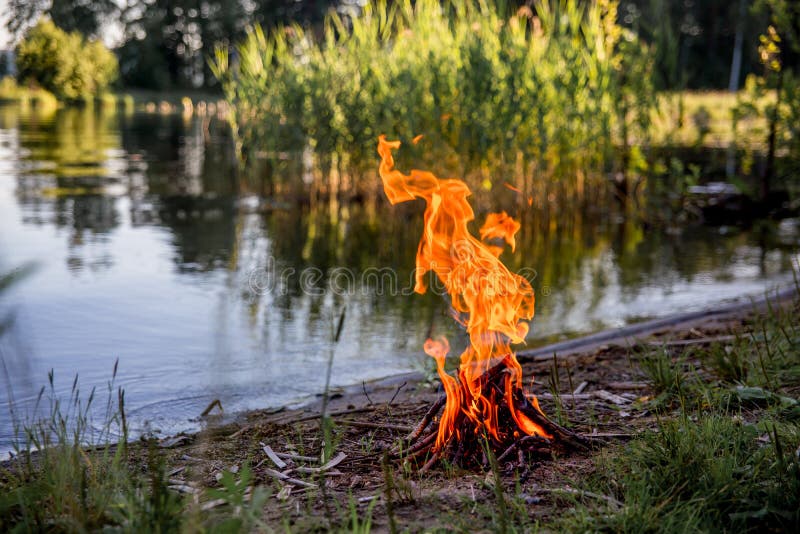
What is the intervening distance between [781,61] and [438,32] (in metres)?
4.61

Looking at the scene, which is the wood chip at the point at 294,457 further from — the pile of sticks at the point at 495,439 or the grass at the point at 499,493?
the pile of sticks at the point at 495,439

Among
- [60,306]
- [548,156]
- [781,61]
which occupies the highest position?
[781,61]

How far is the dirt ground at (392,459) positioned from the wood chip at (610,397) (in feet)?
0.03

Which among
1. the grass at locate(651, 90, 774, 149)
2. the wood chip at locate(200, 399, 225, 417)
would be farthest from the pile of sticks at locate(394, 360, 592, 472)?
the grass at locate(651, 90, 774, 149)

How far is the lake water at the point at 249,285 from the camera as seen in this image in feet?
18.6

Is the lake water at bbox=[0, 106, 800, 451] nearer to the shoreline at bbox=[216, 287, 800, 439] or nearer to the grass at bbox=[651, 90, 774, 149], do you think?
the shoreline at bbox=[216, 287, 800, 439]

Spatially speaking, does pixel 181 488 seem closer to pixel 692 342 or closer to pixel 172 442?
pixel 172 442

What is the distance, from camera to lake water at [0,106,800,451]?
5672 mm

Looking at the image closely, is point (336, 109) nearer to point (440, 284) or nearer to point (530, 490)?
point (440, 284)

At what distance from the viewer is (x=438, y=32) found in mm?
12055

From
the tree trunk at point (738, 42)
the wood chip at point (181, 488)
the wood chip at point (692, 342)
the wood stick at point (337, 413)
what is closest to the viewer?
the wood chip at point (181, 488)

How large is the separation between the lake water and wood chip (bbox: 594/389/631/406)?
1274mm

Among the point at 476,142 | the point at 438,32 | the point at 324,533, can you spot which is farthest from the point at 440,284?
the point at 324,533

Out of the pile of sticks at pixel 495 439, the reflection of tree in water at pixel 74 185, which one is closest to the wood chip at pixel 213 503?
the pile of sticks at pixel 495 439
